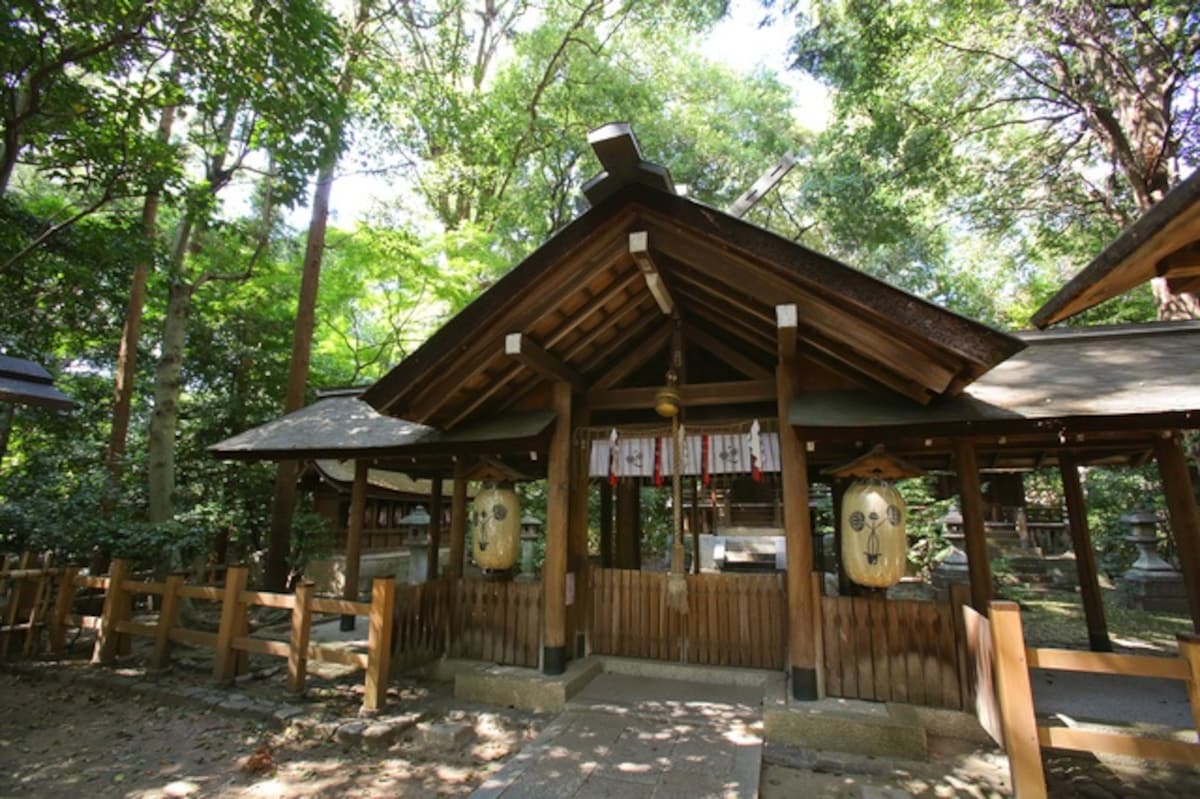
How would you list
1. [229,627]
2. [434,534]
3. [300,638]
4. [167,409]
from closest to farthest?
[300,638] < [229,627] < [167,409] < [434,534]

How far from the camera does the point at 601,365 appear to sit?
7.75 meters

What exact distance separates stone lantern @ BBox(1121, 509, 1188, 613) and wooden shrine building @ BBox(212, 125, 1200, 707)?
22.8ft

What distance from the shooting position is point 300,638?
251 inches

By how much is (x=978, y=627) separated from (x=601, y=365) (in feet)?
16.7

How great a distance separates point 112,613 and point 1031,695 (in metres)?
10.4

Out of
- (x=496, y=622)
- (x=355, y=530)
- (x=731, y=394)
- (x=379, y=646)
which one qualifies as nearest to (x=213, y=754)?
Result: (x=379, y=646)

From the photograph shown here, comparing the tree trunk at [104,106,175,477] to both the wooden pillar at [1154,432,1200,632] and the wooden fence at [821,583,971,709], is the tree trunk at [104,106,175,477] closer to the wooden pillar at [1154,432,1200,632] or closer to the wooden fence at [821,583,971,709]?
the wooden fence at [821,583,971,709]

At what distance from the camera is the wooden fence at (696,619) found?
6.64 metres

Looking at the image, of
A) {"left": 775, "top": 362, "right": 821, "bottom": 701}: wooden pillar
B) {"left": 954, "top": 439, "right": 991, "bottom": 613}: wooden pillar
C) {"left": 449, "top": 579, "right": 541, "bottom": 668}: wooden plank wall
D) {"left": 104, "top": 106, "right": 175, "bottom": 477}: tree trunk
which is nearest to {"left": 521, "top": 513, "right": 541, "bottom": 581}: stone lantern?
{"left": 449, "top": 579, "right": 541, "bottom": 668}: wooden plank wall

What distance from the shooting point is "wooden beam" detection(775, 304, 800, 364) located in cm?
524

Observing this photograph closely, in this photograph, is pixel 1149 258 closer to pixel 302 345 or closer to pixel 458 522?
pixel 458 522

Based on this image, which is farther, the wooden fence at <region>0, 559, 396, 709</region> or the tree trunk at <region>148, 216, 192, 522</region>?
the tree trunk at <region>148, 216, 192, 522</region>

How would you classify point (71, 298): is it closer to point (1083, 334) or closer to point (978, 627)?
point (978, 627)

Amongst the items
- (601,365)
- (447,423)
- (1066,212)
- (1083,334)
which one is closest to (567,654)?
(447,423)
